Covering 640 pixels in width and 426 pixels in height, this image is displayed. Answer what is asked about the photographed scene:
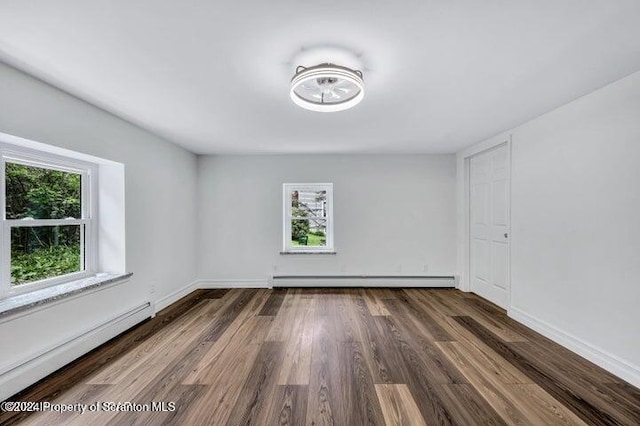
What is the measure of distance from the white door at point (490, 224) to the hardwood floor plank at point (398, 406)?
2282 millimetres

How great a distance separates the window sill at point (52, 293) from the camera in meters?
1.83

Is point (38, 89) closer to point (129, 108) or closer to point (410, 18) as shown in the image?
point (129, 108)

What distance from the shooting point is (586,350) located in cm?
224

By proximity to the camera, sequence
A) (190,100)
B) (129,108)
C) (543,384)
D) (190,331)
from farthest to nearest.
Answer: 1. (190,331)
2. (129,108)
3. (190,100)
4. (543,384)

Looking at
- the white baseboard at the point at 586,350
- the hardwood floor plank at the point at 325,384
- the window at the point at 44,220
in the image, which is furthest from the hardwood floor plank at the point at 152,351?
the white baseboard at the point at 586,350

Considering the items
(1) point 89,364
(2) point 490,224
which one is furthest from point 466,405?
(1) point 89,364

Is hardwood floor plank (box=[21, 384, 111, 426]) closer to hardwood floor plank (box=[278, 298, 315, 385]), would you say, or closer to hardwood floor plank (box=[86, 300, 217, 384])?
hardwood floor plank (box=[86, 300, 217, 384])

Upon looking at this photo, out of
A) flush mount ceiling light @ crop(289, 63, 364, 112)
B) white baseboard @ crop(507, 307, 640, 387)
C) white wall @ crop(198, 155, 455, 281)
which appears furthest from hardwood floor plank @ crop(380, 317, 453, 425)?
flush mount ceiling light @ crop(289, 63, 364, 112)

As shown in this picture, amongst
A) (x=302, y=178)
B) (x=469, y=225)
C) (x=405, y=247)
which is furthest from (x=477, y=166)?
(x=302, y=178)

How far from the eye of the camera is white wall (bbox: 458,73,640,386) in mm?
1967

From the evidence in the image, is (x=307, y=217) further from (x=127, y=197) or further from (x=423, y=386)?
(x=423, y=386)

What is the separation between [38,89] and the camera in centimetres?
195

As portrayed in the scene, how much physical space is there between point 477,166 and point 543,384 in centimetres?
294

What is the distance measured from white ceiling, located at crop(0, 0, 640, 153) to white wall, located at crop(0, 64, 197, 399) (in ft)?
0.64
